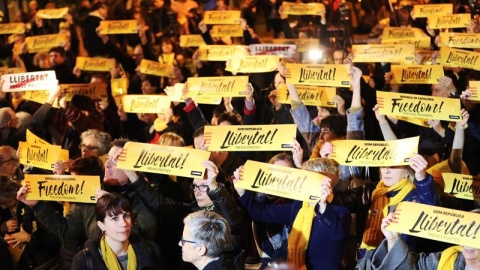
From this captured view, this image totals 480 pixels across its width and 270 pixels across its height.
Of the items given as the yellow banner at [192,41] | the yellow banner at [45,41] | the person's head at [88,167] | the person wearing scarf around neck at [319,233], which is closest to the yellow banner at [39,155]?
the person's head at [88,167]

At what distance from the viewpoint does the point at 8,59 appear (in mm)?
13508

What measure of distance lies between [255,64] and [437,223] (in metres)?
4.47

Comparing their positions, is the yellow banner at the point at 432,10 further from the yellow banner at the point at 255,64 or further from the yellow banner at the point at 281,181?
the yellow banner at the point at 281,181

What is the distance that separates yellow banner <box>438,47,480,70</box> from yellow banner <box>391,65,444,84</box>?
0.32 metres

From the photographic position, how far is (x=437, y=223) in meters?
4.84

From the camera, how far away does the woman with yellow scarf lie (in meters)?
5.22

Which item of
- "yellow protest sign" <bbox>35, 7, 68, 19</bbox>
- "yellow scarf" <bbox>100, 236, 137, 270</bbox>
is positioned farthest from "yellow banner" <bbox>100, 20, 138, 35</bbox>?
"yellow scarf" <bbox>100, 236, 137, 270</bbox>

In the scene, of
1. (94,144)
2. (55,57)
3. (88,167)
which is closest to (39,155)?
(94,144)

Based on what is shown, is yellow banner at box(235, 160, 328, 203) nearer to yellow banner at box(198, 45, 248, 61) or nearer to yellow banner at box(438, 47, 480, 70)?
yellow banner at box(438, 47, 480, 70)

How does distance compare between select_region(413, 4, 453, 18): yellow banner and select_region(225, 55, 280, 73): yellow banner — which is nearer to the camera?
select_region(225, 55, 280, 73): yellow banner

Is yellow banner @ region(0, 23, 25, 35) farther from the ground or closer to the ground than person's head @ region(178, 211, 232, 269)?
closer to the ground

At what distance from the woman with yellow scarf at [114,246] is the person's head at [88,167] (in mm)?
996

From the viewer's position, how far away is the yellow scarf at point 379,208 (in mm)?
5535

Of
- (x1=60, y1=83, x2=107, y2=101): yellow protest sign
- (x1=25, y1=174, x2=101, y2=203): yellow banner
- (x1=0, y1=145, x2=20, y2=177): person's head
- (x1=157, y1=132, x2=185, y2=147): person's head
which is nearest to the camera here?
(x1=25, y1=174, x2=101, y2=203): yellow banner
